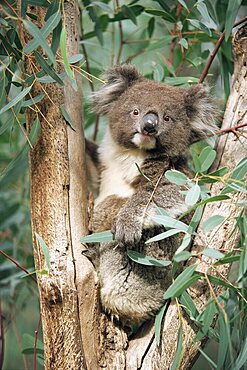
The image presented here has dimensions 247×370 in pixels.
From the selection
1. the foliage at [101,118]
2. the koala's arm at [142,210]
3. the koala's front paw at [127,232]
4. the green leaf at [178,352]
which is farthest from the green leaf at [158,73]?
the green leaf at [178,352]

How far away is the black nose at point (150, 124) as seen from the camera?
3070mm

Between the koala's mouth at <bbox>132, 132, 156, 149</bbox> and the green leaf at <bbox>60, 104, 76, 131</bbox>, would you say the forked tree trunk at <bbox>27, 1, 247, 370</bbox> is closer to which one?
the green leaf at <bbox>60, 104, 76, 131</bbox>

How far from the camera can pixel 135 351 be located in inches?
110

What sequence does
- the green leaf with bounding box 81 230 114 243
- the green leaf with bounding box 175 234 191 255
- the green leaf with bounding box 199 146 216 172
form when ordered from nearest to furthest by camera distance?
1. the green leaf with bounding box 175 234 191 255
2. the green leaf with bounding box 199 146 216 172
3. the green leaf with bounding box 81 230 114 243

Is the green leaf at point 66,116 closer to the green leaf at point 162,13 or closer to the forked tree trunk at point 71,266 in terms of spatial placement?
the forked tree trunk at point 71,266

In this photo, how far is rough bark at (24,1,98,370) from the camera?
2.59 m

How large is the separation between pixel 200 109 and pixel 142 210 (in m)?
0.68

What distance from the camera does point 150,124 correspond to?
10.1ft

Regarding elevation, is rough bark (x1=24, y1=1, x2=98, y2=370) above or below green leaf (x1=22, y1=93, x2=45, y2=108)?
below

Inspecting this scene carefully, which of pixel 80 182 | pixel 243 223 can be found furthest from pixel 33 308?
pixel 243 223

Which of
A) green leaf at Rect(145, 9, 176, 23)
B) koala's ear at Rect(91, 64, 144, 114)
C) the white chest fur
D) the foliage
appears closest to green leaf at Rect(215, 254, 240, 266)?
the foliage

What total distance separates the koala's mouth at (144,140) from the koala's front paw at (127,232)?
0.50m

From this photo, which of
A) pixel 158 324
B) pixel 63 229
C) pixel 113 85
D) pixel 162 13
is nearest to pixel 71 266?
pixel 63 229

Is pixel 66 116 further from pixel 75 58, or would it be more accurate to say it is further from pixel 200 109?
pixel 200 109
